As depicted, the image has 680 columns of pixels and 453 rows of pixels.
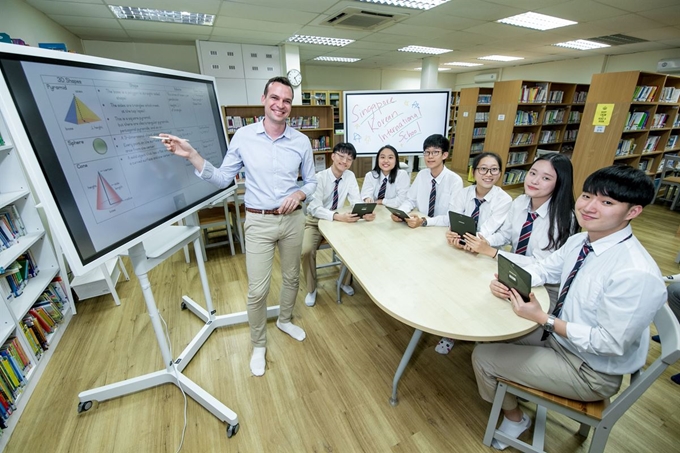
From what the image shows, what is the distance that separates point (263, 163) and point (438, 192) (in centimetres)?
145

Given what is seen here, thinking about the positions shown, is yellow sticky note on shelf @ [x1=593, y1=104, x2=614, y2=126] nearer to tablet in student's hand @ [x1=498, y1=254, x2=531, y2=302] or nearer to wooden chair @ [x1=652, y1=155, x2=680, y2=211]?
wooden chair @ [x1=652, y1=155, x2=680, y2=211]

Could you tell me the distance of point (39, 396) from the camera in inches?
65.2

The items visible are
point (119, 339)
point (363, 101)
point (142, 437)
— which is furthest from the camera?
point (363, 101)

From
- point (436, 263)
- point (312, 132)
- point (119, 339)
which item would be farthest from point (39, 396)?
point (312, 132)

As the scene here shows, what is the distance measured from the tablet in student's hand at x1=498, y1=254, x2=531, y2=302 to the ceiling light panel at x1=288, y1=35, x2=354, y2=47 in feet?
18.2

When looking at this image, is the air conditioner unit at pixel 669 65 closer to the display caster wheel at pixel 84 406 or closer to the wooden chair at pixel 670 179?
the wooden chair at pixel 670 179

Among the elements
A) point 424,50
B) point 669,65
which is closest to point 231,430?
point 424,50

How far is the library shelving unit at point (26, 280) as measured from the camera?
5.25 ft

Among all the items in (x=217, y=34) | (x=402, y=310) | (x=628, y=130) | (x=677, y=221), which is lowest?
(x=677, y=221)

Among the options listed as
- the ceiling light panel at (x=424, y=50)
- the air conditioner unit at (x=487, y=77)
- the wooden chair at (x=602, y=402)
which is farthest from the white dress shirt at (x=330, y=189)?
the air conditioner unit at (x=487, y=77)

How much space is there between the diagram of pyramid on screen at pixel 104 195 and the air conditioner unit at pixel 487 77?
36.5 ft

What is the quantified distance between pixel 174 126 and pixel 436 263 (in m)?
1.55

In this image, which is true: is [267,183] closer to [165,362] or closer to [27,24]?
[165,362]

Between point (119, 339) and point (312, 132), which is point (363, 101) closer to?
point (312, 132)
